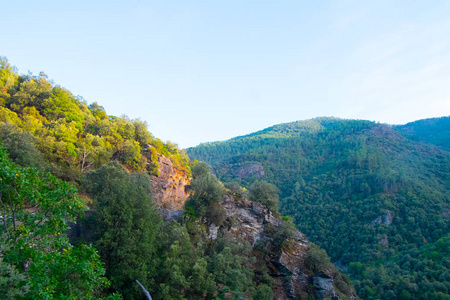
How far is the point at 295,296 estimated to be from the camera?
31.2m

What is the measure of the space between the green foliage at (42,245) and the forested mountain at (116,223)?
0.12ft

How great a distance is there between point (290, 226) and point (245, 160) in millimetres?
109170

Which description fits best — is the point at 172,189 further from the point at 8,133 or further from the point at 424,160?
the point at 424,160

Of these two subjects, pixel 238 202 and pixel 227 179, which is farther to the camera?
pixel 227 179

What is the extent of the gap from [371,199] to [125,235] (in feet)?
330

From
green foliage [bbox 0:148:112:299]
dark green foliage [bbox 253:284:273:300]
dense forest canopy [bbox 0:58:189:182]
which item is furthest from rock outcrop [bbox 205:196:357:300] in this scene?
green foliage [bbox 0:148:112:299]

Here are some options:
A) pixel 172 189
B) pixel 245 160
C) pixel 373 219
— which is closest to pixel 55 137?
pixel 172 189

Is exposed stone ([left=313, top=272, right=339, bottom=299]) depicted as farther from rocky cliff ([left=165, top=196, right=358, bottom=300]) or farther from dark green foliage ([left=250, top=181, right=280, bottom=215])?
dark green foliage ([left=250, top=181, right=280, bottom=215])

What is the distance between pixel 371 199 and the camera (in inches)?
3863

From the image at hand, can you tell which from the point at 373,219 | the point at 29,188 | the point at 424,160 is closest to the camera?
the point at 29,188

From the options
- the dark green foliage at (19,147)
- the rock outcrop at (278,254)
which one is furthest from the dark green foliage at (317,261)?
the dark green foliage at (19,147)

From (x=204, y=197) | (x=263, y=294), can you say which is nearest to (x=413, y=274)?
(x=263, y=294)

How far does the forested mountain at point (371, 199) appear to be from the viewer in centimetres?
6191

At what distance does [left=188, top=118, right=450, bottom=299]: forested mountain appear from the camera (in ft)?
203
